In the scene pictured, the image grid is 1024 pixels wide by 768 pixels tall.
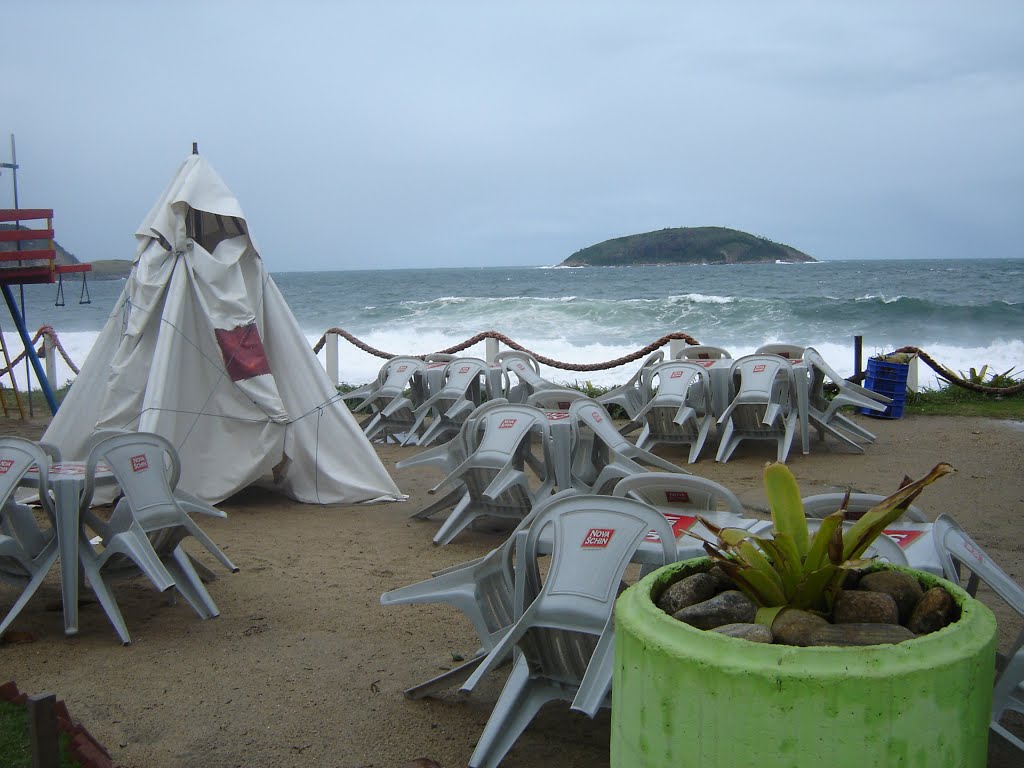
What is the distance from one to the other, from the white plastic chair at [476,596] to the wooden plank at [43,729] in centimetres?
118

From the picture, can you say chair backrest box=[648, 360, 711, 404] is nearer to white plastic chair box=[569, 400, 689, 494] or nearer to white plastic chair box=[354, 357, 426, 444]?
white plastic chair box=[569, 400, 689, 494]

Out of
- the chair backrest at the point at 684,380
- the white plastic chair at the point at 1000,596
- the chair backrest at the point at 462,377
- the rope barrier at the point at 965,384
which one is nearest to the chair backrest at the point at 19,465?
the white plastic chair at the point at 1000,596

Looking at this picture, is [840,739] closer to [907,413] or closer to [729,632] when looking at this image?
[729,632]

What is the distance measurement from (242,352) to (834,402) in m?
5.35

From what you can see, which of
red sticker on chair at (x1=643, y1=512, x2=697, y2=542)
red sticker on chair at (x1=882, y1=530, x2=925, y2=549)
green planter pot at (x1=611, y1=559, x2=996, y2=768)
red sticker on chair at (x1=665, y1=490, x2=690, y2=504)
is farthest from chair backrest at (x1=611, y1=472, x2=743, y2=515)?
green planter pot at (x1=611, y1=559, x2=996, y2=768)

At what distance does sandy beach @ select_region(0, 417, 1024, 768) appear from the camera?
3258 millimetres

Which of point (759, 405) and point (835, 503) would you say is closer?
point (835, 503)

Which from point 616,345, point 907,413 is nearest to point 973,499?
point 907,413

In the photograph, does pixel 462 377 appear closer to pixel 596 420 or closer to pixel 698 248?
pixel 596 420

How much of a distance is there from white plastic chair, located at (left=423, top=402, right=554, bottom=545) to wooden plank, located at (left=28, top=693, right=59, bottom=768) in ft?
10.3

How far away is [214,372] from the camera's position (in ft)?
23.0

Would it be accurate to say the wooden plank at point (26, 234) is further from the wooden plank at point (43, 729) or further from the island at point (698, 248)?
the island at point (698, 248)

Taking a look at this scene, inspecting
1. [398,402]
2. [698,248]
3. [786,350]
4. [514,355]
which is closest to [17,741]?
[398,402]

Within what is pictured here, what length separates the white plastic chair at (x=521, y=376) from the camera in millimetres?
9086
